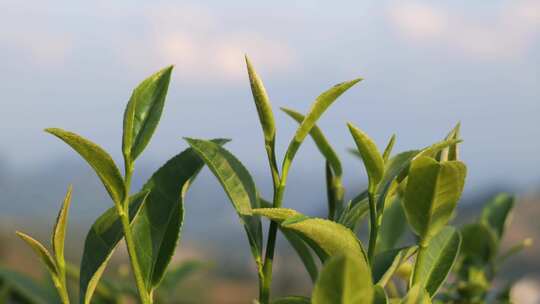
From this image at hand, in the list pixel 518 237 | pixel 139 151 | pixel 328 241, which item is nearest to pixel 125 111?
pixel 139 151

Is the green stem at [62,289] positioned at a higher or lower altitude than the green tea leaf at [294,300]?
higher

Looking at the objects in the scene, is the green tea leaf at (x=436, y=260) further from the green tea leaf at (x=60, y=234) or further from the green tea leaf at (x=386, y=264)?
the green tea leaf at (x=60, y=234)

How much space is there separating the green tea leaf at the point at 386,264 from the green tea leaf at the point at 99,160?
0.29m

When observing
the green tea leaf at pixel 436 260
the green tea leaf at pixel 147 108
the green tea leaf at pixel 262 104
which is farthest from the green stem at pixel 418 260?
the green tea leaf at pixel 147 108

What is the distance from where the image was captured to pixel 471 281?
1335 mm

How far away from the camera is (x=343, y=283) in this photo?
58 centimetres

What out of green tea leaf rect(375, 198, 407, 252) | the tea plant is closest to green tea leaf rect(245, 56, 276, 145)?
the tea plant

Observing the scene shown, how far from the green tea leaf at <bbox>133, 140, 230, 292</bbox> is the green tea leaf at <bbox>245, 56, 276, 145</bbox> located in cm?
6

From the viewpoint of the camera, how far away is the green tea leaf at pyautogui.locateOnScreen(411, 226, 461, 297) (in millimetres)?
850

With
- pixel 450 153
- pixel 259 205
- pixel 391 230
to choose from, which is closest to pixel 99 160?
pixel 259 205

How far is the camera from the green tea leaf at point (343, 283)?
565 millimetres

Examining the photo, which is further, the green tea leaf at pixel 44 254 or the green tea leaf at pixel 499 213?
the green tea leaf at pixel 499 213

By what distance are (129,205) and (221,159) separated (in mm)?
115

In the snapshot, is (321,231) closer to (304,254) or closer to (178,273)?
(304,254)
